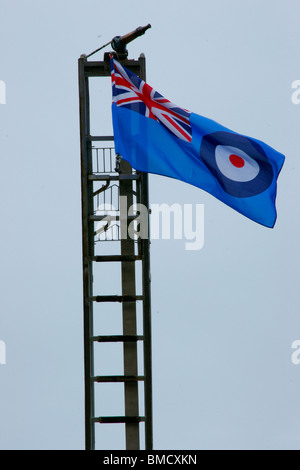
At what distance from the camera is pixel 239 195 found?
35094 mm

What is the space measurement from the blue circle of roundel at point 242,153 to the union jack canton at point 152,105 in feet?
1.71

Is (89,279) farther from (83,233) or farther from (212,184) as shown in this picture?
(212,184)

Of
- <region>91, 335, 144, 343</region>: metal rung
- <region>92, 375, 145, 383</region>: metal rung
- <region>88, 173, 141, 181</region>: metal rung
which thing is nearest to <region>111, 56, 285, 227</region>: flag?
<region>88, 173, 141, 181</region>: metal rung

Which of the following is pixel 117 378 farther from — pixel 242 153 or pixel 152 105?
pixel 152 105

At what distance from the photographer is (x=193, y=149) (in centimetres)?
3544

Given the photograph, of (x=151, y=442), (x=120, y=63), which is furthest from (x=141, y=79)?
(x=151, y=442)

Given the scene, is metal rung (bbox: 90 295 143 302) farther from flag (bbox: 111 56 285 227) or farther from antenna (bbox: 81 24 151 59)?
antenna (bbox: 81 24 151 59)

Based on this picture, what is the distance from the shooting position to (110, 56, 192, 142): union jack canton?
35125 mm

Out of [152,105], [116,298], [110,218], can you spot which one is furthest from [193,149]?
[116,298]

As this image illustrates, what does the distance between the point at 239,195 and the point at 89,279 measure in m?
3.78

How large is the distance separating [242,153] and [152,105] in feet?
7.35
